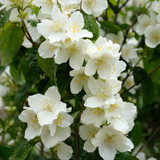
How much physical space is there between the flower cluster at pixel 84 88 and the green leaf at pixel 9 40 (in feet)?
0.62

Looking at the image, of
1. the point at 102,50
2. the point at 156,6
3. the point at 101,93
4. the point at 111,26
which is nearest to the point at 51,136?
the point at 101,93

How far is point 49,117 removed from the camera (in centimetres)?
105

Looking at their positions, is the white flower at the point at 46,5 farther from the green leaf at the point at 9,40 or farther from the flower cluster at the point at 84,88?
the green leaf at the point at 9,40

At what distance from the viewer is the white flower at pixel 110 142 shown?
1051 mm

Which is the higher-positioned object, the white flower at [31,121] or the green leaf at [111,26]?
the white flower at [31,121]

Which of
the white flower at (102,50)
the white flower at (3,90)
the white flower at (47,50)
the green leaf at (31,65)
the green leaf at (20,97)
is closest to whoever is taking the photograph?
the white flower at (102,50)

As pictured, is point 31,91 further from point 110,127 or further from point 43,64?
point 110,127

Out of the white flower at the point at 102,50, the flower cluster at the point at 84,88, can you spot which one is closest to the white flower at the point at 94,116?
the flower cluster at the point at 84,88

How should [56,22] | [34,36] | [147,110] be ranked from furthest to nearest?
[147,110] → [34,36] → [56,22]

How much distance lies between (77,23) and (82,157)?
2.07 ft

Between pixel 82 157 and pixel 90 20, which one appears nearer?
pixel 90 20

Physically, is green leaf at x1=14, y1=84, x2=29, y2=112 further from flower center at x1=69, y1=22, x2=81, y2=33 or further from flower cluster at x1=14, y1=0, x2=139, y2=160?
flower center at x1=69, y1=22, x2=81, y2=33

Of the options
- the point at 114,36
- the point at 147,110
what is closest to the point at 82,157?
the point at 114,36

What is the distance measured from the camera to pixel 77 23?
1031mm
